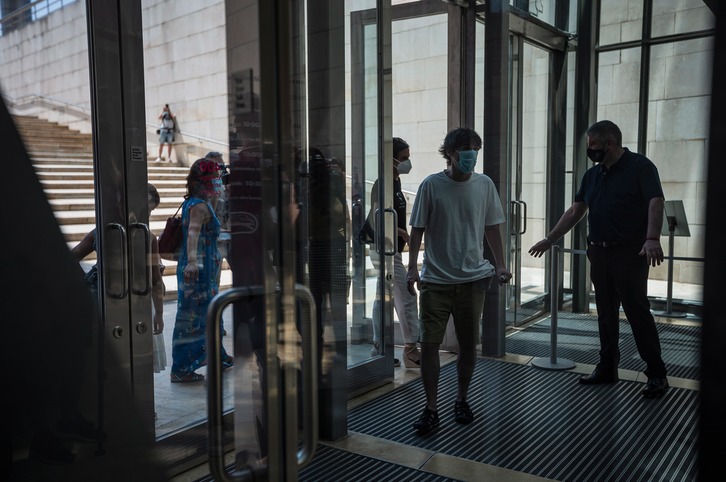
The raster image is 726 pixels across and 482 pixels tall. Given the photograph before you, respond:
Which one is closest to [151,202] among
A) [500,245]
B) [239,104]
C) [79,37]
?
[79,37]

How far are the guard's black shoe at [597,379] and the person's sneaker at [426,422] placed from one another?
0.71 m

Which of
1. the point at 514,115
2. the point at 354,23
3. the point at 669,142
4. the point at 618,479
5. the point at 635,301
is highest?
the point at 354,23

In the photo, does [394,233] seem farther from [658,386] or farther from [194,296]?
[658,386]

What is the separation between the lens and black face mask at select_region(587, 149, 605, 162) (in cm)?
223

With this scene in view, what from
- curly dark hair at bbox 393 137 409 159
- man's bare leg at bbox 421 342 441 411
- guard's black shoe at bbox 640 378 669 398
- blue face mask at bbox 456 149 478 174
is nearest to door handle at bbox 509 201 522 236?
blue face mask at bbox 456 149 478 174

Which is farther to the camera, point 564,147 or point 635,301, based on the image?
point 564,147

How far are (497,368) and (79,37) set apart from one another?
2380 mm

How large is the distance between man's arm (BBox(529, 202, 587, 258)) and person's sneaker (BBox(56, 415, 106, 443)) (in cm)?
176

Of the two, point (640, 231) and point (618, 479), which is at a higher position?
point (640, 231)

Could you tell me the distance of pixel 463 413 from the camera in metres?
3.15

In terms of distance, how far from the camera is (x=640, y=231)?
6.24ft

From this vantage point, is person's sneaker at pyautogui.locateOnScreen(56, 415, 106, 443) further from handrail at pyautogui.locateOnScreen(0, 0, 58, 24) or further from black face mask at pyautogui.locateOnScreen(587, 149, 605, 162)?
black face mask at pyautogui.locateOnScreen(587, 149, 605, 162)

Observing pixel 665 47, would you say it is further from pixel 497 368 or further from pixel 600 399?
pixel 497 368

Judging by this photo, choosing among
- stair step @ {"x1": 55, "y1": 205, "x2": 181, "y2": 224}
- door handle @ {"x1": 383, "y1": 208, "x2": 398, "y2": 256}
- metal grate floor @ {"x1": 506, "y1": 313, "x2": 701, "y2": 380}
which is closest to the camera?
metal grate floor @ {"x1": 506, "y1": 313, "x2": 701, "y2": 380}
